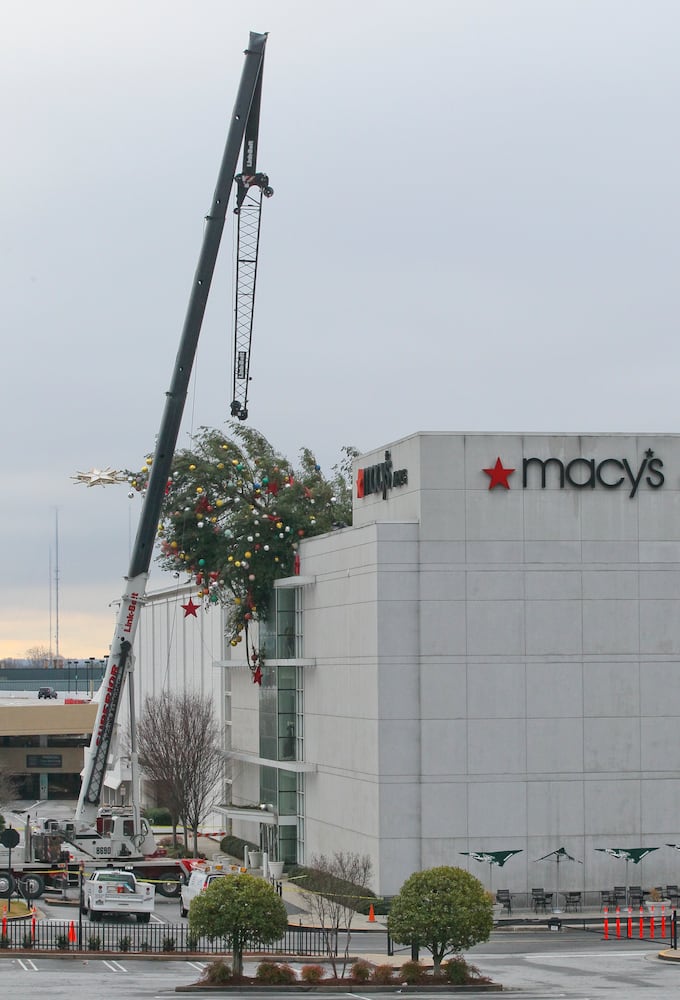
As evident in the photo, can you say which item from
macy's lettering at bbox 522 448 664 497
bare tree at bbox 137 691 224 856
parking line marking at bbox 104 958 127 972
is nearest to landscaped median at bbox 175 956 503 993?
parking line marking at bbox 104 958 127 972

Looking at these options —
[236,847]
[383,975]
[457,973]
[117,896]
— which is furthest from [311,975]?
[236,847]

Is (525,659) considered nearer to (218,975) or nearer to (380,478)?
(380,478)

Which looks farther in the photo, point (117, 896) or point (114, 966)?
point (117, 896)

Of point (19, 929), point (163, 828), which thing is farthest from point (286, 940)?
point (163, 828)

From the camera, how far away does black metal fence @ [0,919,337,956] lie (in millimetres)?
47906

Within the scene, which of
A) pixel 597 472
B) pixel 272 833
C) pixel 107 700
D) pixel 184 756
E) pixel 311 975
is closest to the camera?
pixel 311 975

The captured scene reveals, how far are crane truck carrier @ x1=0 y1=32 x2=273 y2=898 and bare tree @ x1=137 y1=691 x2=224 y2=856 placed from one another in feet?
40.1

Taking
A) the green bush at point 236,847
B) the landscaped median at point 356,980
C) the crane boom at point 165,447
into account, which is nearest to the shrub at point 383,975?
the landscaped median at point 356,980

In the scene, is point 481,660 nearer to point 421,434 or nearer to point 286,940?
point 421,434

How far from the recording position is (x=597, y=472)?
193 ft

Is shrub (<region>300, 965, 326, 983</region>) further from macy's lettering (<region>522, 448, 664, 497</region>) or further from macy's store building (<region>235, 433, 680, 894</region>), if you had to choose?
macy's lettering (<region>522, 448, 664, 497</region>)

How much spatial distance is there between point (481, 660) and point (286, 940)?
1290 centimetres

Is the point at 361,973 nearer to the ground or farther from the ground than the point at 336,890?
nearer to the ground

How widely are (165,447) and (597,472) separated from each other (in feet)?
Answer: 52.1
